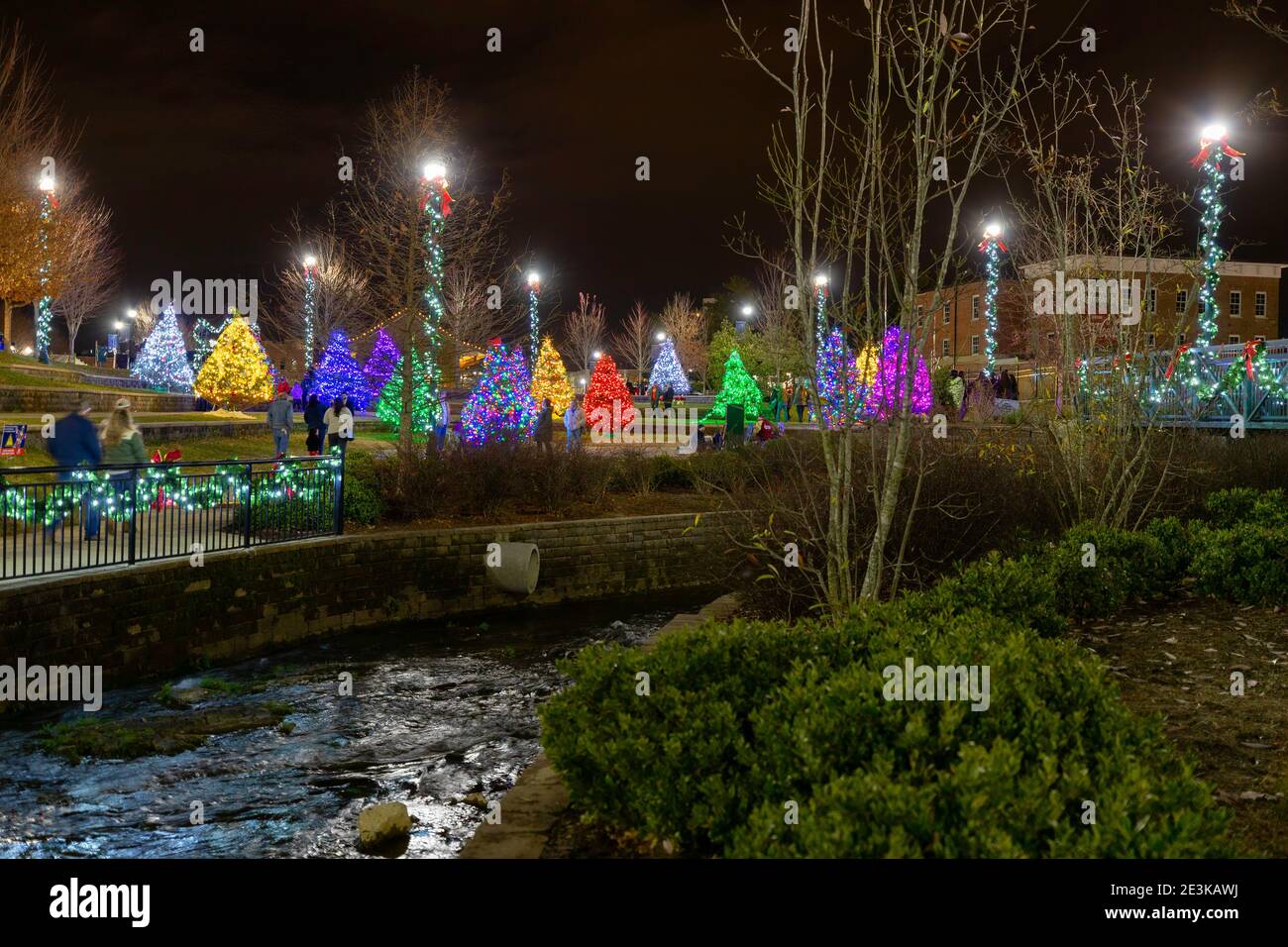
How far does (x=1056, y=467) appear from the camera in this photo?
12.0 m

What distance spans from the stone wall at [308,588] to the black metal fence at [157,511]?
360 millimetres

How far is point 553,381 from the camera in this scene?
3816cm

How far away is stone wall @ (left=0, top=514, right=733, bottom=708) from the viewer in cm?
972

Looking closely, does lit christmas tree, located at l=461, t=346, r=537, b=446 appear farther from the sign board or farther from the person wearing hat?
the sign board

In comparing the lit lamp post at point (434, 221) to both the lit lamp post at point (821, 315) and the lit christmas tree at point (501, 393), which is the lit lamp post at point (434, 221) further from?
the lit lamp post at point (821, 315)

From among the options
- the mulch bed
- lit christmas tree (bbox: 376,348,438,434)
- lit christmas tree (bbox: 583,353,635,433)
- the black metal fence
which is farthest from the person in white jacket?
the mulch bed

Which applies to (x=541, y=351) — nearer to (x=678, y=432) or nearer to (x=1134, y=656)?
(x=678, y=432)

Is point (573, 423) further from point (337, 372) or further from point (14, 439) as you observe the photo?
point (14, 439)

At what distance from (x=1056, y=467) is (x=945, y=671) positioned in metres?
8.26

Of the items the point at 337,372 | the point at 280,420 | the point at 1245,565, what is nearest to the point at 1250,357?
the point at 1245,565
